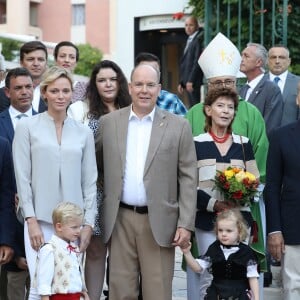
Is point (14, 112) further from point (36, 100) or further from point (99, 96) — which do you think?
point (99, 96)

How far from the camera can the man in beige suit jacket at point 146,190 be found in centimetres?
571

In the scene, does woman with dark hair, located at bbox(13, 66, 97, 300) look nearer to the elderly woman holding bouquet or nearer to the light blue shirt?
the light blue shirt

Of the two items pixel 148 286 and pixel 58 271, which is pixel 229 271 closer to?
pixel 148 286

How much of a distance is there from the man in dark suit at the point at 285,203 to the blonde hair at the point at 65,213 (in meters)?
1.45

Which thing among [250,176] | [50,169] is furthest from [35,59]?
[250,176]

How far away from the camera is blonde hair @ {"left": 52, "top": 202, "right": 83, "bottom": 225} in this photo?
5.38 meters

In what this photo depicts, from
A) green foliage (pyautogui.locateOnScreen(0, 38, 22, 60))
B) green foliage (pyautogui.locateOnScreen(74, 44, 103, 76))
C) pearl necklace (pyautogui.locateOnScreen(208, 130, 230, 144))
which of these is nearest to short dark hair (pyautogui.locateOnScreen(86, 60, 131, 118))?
pearl necklace (pyautogui.locateOnScreen(208, 130, 230, 144))

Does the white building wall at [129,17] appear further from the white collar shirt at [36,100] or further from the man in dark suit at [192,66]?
the white collar shirt at [36,100]

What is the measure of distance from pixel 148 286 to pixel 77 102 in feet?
5.30

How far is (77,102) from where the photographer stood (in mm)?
6695

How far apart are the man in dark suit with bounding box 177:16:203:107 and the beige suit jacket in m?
5.79

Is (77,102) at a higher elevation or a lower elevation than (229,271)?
higher

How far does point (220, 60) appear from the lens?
6.86 m

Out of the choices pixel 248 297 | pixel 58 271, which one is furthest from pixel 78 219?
pixel 248 297
